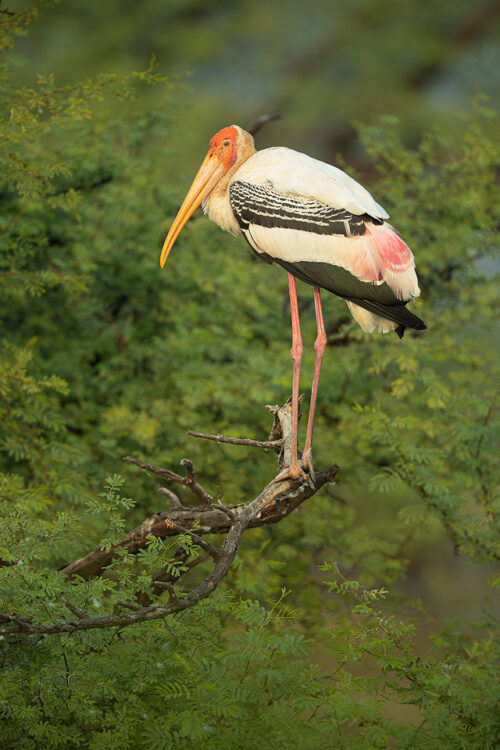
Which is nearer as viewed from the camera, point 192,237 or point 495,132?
point 192,237

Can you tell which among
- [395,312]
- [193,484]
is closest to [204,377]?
[193,484]

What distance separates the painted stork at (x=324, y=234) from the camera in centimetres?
299

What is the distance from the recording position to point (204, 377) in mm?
5930

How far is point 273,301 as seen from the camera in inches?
270

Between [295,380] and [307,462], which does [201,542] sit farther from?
[295,380]

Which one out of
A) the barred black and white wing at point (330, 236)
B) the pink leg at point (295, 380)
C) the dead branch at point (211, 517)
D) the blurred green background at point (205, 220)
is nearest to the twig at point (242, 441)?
the dead branch at point (211, 517)

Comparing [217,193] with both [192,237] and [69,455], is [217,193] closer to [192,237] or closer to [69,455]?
[69,455]

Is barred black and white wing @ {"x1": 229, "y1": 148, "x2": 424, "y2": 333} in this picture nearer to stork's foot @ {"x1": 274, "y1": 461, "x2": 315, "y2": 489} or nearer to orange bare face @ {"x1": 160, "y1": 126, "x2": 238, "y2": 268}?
orange bare face @ {"x1": 160, "y1": 126, "x2": 238, "y2": 268}

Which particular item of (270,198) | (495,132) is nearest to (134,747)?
(270,198)

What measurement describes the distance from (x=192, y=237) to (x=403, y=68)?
5.65m

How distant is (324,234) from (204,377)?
2.99m

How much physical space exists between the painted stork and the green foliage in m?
1.08

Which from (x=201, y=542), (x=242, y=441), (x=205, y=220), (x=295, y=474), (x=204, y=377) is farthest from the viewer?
(x=205, y=220)

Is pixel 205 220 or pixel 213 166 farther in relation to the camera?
pixel 205 220
